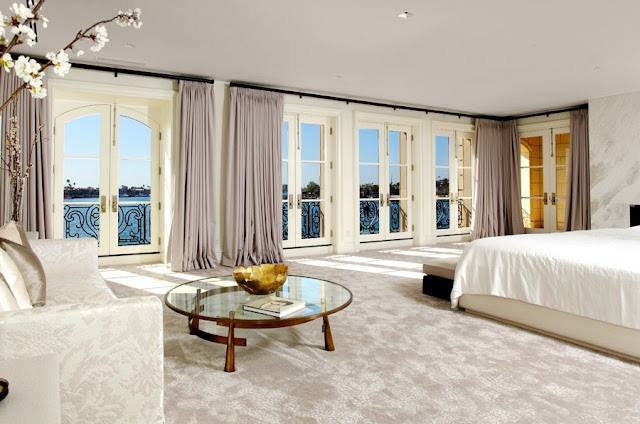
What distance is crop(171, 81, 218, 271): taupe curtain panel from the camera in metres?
5.27

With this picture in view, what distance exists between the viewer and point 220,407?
76.1 inches

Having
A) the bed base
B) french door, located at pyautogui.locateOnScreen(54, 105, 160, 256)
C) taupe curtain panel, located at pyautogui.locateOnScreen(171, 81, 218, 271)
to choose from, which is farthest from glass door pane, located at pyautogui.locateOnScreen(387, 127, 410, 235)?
the bed base

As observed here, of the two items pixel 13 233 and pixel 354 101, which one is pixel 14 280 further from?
pixel 354 101

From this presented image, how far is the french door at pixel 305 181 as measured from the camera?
253 inches

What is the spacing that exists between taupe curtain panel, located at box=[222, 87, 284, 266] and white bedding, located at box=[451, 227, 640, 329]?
9.86ft

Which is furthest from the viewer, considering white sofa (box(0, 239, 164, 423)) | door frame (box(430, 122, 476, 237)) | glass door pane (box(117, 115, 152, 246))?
door frame (box(430, 122, 476, 237))

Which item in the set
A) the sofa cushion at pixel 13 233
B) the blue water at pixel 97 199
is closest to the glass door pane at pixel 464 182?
the blue water at pixel 97 199

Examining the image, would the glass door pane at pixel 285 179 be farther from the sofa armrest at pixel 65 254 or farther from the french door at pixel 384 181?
the sofa armrest at pixel 65 254

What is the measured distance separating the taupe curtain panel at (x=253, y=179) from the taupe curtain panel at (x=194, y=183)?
25cm

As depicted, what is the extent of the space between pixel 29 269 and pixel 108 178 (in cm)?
418

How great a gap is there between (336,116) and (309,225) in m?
1.77

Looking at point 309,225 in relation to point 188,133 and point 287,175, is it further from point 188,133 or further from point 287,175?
point 188,133

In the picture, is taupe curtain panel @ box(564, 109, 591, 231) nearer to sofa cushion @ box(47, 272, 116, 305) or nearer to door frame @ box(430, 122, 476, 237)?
door frame @ box(430, 122, 476, 237)

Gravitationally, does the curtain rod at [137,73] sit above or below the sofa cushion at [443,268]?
above
